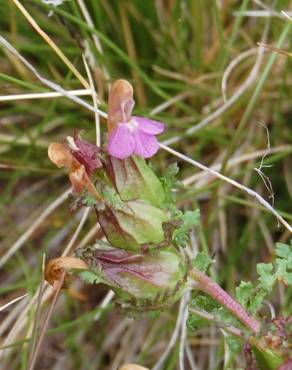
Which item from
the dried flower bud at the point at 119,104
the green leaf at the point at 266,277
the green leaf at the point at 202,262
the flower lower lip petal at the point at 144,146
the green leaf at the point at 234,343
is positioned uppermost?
the dried flower bud at the point at 119,104

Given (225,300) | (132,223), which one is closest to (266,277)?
(225,300)

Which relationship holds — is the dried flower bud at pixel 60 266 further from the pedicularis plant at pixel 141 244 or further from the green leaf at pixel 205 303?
the green leaf at pixel 205 303

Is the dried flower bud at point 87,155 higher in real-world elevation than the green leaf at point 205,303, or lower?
higher

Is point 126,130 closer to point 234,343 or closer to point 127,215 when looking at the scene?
point 127,215

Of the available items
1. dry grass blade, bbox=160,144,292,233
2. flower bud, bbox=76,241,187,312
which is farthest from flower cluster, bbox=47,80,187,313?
dry grass blade, bbox=160,144,292,233

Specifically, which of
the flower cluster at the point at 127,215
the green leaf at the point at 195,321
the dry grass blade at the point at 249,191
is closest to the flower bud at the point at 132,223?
the flower cluster at the point at 127,215

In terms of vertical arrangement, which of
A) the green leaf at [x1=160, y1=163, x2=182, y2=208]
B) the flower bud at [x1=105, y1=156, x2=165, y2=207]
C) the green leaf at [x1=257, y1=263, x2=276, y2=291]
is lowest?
the green leaf at [x1=257, y1=263, x2=276, y2=291]

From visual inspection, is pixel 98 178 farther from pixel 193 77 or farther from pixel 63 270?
pixel 193 77

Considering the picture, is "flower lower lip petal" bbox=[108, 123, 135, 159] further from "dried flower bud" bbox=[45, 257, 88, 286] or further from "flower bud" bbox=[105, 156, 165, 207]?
"dried flower bud" bbox=[45, 257, 88, 286]
